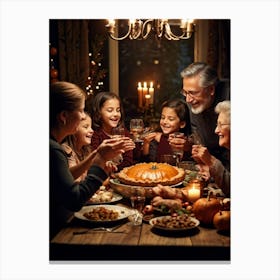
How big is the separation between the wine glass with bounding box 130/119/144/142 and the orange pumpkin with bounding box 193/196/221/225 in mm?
515

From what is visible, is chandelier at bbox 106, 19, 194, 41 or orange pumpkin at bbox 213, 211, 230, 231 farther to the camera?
chandelier at bbox 106, 19, 194, 41

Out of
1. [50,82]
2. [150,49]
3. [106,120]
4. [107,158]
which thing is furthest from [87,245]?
[150,49]

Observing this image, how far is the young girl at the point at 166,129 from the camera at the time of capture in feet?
10.7

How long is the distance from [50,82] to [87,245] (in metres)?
0.94

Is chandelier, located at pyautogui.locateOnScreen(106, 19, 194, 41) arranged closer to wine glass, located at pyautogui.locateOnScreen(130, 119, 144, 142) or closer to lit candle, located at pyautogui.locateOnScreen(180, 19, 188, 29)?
lit candle, located at pyautogui.locateOnScreen(180, 19, 188, 29)

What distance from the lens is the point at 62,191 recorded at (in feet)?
10.4

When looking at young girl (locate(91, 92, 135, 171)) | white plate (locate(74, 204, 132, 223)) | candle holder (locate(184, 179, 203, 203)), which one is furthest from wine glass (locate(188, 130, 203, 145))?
white plate (locate(74, 204, 132, 223))

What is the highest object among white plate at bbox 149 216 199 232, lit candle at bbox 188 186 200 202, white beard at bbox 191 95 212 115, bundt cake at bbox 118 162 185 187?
white beard at bbox 191 95 212 115

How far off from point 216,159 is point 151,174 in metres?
0.39

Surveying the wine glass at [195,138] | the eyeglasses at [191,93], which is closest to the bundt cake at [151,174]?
the wine glass at [195,138]

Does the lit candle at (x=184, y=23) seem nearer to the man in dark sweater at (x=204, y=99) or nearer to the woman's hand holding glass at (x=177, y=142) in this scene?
the man in dark sweater at (x=204, y=99)

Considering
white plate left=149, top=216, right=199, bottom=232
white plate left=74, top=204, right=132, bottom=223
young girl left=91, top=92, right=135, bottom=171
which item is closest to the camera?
white plate left=149, top=216, right=199, bottom=232

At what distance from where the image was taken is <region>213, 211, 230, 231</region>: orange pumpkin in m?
3.06
